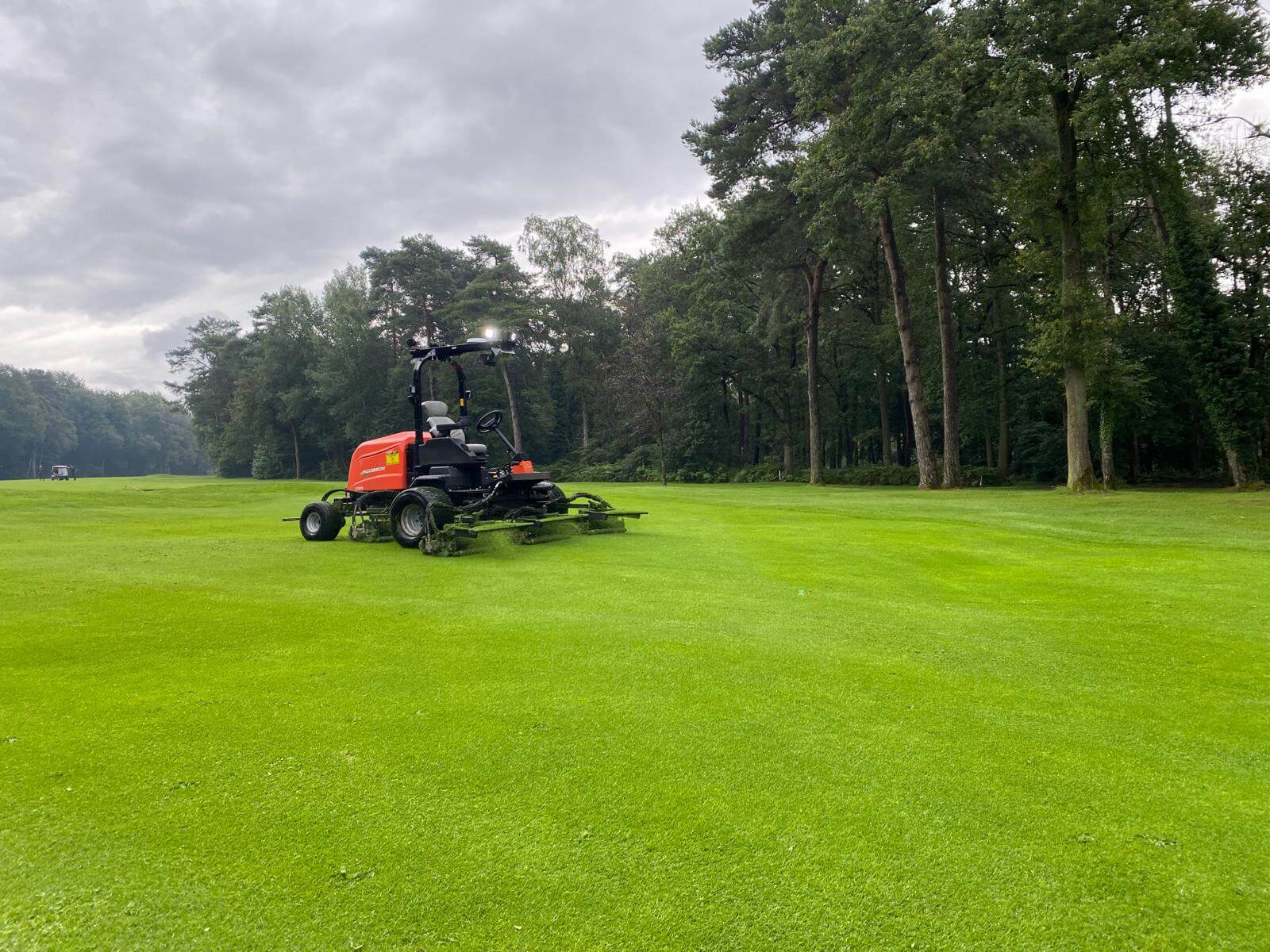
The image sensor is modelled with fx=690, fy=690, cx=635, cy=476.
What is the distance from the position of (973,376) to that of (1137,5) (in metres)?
20.3

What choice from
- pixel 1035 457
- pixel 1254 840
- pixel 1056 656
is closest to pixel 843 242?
pixel 1035 457

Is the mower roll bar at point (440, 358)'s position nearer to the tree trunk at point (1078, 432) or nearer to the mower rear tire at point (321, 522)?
the mower rear tire at point (321, 522)

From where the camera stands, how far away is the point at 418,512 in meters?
10.5

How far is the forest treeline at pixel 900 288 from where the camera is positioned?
1980 centimetres

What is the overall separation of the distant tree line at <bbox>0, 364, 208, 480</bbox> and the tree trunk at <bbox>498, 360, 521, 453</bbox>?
45.1 m

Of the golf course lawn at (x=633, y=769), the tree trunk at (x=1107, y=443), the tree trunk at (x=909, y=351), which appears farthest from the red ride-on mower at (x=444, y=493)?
the tree trunk at (x=1107, y=443)

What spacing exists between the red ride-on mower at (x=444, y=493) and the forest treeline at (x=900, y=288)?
16740 millimetres

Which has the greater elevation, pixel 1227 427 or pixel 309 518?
pixel 1227 427

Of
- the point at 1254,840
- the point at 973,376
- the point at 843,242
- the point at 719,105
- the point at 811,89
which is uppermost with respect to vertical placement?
the point at 719,105

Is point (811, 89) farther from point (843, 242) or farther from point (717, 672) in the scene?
point (717, 672)

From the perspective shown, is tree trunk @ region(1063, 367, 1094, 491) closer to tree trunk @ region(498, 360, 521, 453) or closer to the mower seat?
the mower seat

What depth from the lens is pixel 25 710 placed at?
3650 mm

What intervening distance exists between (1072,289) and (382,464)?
64.9 feet

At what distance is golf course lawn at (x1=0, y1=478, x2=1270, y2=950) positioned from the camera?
205 centimetres
